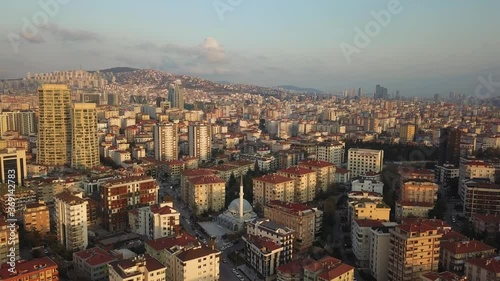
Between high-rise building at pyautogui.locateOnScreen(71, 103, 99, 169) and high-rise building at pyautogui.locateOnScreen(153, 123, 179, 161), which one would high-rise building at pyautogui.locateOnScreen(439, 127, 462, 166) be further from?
high-rise building at pyautogui.locateOnScreen(71, 103, 99, 169)

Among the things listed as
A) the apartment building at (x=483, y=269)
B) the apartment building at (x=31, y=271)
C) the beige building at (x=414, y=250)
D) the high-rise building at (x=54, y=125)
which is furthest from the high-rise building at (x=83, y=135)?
the apartment building at (x=483, y=269)

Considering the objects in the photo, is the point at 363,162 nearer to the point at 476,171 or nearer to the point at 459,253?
the point at 476,171

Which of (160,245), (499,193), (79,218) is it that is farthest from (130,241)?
(499,193)

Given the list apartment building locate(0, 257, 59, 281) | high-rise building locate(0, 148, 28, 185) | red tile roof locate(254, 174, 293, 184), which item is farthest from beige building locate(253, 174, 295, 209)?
high-rise building locate(0, 148, 28, 185)

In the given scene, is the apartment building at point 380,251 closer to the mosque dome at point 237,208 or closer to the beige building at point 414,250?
the beige building at point 414,250

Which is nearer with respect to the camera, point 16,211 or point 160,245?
point 160,245

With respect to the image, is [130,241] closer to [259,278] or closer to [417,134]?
[259,278]
